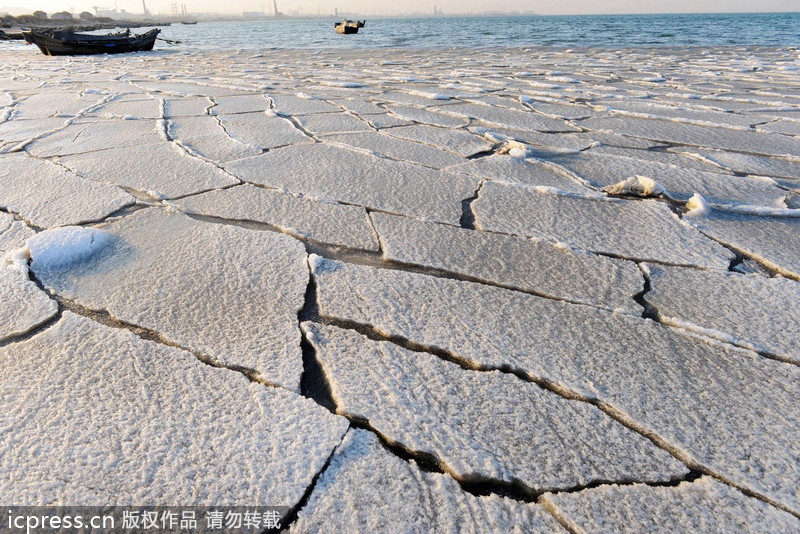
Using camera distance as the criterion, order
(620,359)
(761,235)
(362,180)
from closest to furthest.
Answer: (620,359) → (761,235) → (362,180)

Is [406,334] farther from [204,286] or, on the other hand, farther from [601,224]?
[601,224]

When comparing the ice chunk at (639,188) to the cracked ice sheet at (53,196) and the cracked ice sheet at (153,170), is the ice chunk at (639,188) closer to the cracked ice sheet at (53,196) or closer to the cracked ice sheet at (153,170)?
the cracked ice sheet at (153,170)

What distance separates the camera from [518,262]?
1.38 m

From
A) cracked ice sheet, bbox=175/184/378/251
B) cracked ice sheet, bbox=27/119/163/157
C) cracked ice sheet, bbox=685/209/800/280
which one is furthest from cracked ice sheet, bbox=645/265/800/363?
cracked ice sheet, bbox=27/119/163/157

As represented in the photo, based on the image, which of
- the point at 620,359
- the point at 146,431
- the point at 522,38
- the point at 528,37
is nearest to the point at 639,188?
the point at 620,359

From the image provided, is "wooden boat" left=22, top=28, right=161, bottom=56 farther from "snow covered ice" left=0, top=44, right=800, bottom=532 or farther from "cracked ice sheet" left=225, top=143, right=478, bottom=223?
"cracked ice sheet" left=225, top=143, right=478, bottom=223

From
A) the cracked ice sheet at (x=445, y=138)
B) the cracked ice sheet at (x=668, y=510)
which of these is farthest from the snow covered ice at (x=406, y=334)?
the cracked ice sheet at (x=445, y=138)

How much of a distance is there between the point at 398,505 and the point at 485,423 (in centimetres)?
23

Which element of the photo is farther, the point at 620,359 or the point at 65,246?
the point at 65,246

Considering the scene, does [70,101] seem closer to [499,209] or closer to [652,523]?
[499,209]

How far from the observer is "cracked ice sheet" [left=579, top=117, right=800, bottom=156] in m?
Answer: 2.54

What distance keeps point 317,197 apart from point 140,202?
2.19 ft

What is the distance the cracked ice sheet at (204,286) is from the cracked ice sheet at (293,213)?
0.10 meters

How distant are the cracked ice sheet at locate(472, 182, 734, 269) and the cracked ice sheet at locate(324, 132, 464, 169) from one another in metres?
0.43
